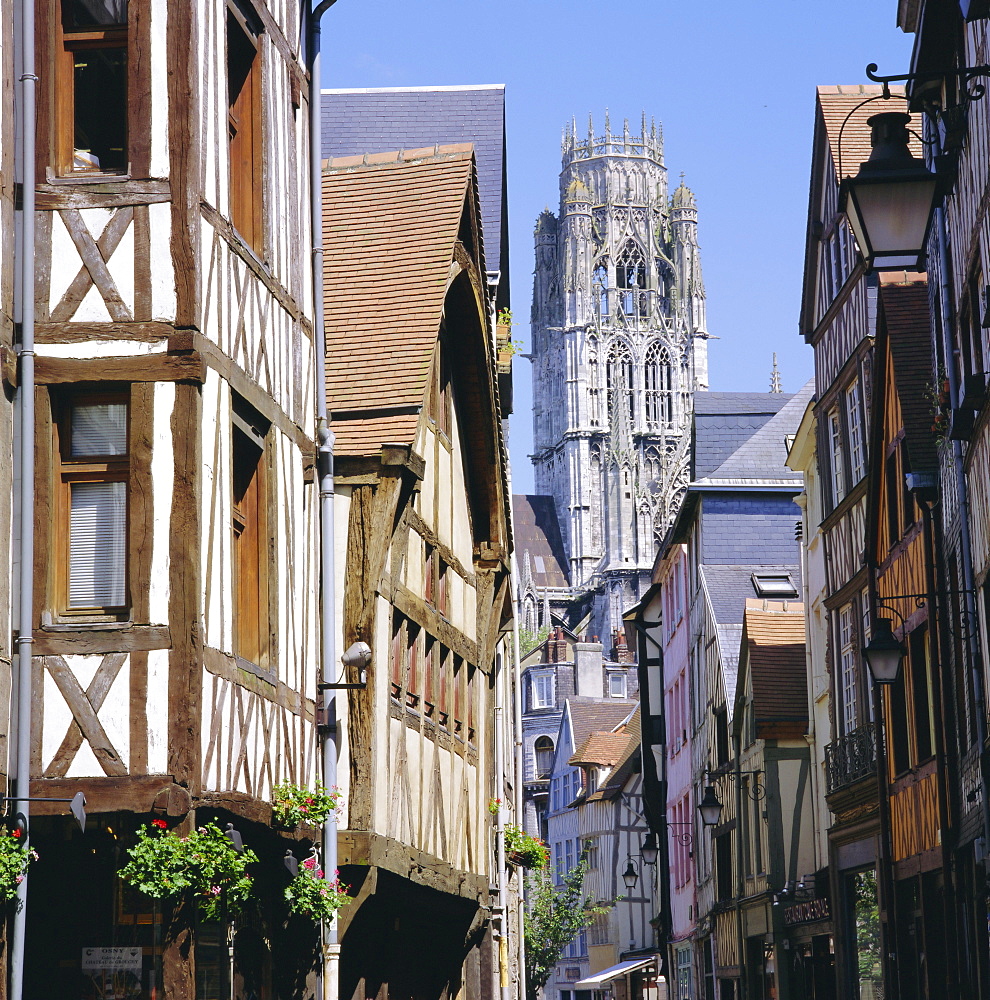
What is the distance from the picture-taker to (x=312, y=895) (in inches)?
417

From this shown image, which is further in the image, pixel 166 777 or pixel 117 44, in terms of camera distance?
pixel 117 44

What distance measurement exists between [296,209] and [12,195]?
9.92 ft

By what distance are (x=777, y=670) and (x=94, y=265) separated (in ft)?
61.5

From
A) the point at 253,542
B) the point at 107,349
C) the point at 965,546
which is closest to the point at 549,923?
the point at 965,546

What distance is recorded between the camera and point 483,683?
1788 centimetres

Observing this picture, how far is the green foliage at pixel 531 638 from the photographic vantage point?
110 m

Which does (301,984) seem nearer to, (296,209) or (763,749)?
(296,209)

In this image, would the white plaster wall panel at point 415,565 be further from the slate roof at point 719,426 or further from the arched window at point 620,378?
the arched window at point 620,378

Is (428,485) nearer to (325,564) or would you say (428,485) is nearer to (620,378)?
(325,564)

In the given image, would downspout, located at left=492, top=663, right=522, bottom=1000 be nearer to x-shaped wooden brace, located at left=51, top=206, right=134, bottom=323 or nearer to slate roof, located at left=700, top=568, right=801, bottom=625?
x-shaped wooden brace, located at left=51, top=206, right=134, bottom=323

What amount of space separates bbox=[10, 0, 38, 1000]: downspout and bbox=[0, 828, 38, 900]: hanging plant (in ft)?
0.18

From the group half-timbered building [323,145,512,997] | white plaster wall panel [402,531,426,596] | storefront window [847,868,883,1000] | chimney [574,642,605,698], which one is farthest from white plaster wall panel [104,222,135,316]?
chimney [574,642,605,698]

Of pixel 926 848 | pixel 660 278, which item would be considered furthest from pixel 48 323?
pixel 660 278

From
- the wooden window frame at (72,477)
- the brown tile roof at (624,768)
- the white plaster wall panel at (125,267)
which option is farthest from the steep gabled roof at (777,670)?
the brown tile roof at (624,768)
